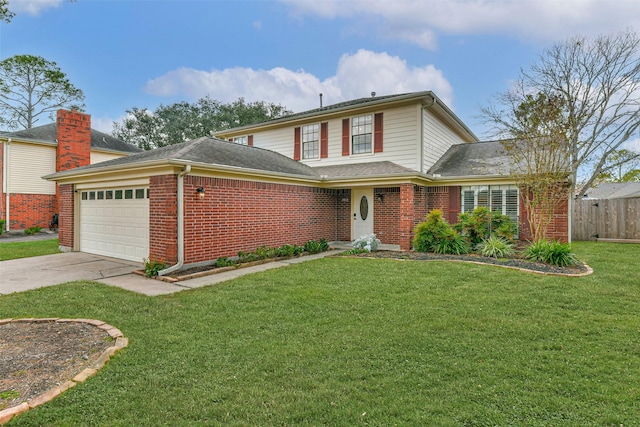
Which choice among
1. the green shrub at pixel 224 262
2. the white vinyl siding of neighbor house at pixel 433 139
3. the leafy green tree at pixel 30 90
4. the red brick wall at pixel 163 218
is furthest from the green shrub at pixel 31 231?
the white vinyl siding of neighbor house at pixel 433 139

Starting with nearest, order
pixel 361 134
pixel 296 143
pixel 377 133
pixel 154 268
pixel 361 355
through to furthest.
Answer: pixel 361 355 → pixel 154 268 → pixel 377 133 → pixel 361 134 → pixel 296 143

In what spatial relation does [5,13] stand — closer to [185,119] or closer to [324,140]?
[324,140]

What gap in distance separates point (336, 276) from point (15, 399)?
5074 millimetres

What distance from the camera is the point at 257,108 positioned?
32.7 meters

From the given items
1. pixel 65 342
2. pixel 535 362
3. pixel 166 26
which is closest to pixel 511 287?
pixel 535 362

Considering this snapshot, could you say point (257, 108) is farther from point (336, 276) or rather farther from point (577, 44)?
point (336, 276)

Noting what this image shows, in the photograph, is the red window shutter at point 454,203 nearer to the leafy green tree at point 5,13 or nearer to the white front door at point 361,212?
the white front door at point 361,212

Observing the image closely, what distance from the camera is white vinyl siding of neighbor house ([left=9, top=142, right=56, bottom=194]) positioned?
16.2 m

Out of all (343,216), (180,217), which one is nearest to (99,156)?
(343,216)

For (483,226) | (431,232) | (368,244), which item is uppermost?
(483,226)

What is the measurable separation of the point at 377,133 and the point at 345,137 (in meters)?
1.29

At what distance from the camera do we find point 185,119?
3269 centimetres

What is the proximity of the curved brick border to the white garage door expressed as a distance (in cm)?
414

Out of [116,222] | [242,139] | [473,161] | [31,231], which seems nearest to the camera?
[116,222]
